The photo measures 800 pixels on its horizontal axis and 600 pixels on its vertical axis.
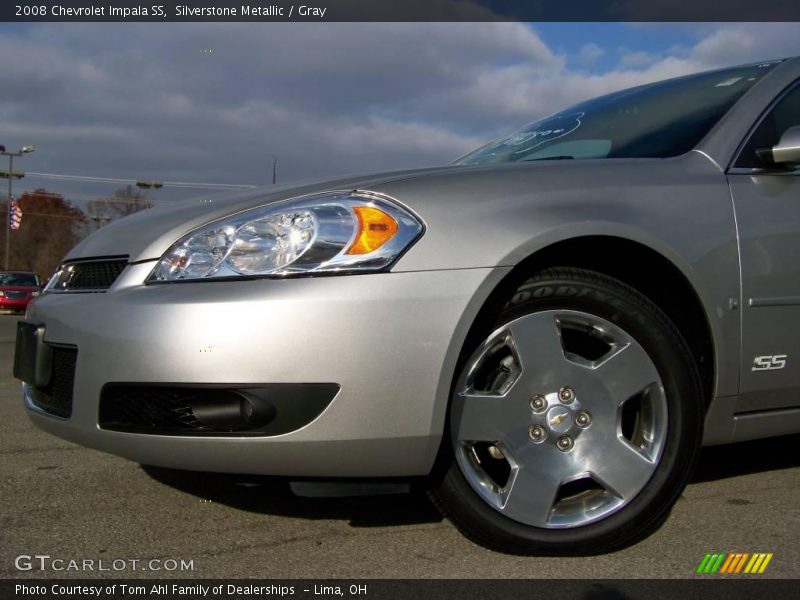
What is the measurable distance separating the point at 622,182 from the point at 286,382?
1226mm

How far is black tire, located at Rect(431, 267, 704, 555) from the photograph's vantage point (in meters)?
2.22

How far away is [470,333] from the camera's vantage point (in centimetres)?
224

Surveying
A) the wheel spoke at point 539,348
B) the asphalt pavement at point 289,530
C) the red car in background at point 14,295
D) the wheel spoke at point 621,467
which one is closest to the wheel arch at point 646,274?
the wheel spoke at point 539,348

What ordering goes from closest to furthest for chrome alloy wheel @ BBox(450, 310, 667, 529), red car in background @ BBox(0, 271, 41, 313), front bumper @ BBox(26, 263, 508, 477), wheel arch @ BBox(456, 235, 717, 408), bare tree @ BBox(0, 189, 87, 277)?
front bumper @ BBox(26, 263, 508, 477) < chrome alloy wheel @ BBox(450, 310, 667, 529) < wheel arch @ BBox(456, 235, 717, 408) < red car in background @ BBox(0, 271, 41, 313) < bare tree @ BBox(0, 189, 87, 277)

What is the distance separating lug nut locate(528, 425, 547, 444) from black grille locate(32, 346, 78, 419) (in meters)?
1.34

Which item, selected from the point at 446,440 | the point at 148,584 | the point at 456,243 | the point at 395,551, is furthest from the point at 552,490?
the point at 148,584

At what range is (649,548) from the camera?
236 centimetres

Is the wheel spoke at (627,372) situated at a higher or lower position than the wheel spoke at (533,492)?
higher

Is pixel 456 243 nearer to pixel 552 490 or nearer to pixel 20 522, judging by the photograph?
pixel 552 490

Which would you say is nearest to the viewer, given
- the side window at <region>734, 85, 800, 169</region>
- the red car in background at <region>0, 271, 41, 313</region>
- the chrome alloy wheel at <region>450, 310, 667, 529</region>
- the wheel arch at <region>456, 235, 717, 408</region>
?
the chrome alloy wheel at <region>450, 310, 667, 529</region>

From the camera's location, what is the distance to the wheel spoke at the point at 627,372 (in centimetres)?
233

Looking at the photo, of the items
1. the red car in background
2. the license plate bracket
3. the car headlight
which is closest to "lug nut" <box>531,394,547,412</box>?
the car headlight

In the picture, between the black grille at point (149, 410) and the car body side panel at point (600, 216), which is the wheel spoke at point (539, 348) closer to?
the car body side panel at point (600, 216)

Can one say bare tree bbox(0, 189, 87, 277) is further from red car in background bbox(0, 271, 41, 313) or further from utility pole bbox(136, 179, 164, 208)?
red car in background bbox(0, 271, 41, 313)
